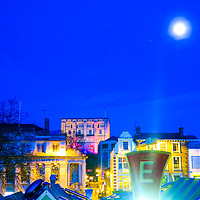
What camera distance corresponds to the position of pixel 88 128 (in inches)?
5148

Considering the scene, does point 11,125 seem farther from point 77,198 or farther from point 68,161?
point 68,161

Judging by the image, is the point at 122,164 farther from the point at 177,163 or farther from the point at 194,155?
the point at 194,155

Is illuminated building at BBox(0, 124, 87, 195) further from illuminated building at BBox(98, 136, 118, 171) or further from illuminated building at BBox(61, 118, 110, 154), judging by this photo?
illuminated building at BBox(61, 118, 110, 154)

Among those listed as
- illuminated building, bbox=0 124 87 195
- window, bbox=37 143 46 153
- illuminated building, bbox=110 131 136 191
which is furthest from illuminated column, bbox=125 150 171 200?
window, bbox=37 143 46 153

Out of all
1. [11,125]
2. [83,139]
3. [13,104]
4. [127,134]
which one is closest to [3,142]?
[11,125]

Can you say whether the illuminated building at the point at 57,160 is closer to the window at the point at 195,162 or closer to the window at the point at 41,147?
the window at the point at 41,147

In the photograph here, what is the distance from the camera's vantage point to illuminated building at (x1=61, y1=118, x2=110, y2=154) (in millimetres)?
127688

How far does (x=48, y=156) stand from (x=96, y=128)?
3289 inches

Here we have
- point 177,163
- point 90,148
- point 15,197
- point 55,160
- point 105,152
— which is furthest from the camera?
point 90,148

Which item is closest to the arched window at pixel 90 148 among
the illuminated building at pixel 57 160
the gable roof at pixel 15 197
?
the illuminated building at pixel 57 160

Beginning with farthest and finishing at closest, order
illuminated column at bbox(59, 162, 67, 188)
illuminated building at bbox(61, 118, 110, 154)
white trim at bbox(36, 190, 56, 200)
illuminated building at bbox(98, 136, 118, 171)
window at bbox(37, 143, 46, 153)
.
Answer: illuminated building at bbox(61, 118, 110, 154), illuminated building at bbox(98, 136, 118, 171), window at bbox(37, 143, 46, 153), illuminated column at bbox(59, 162, 67, 188), white trim at bbox(36, 190, 56, 200)

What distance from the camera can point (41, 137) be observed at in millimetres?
48188

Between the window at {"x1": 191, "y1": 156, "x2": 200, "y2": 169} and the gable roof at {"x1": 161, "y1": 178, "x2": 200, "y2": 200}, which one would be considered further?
the window at {"x1": 191, "y1": 156, "x2": 200, "y2": 169}

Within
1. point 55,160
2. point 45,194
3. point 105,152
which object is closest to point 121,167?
point 55,160
